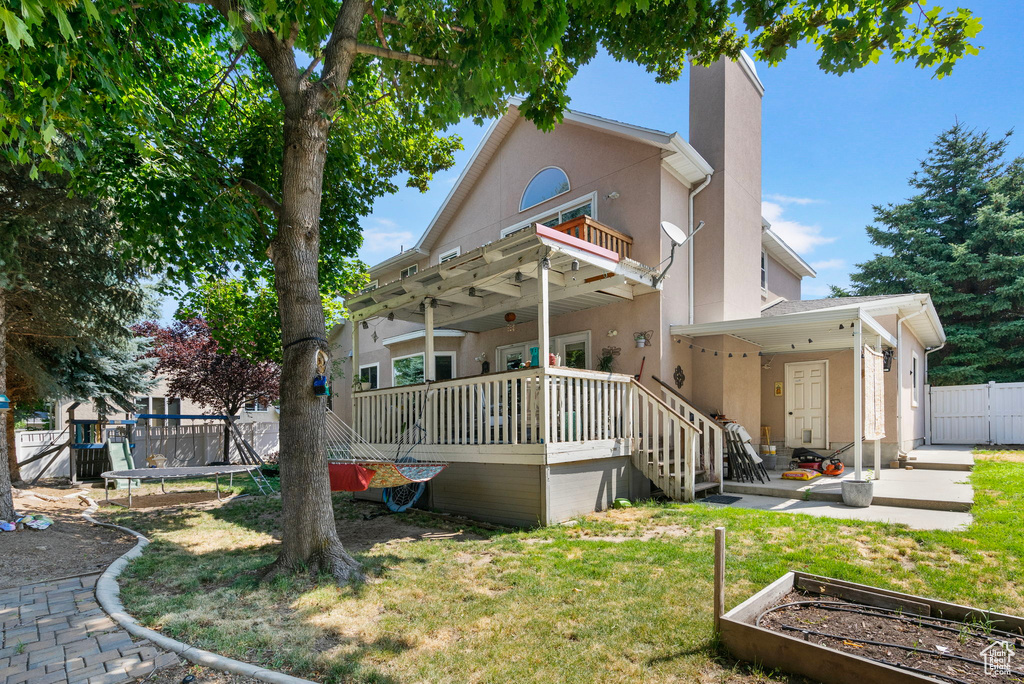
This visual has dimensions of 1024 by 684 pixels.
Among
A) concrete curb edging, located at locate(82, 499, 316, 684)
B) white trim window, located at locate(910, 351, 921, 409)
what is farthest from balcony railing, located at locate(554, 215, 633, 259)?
white trim window, located at locate(910, 351, 921, 409)

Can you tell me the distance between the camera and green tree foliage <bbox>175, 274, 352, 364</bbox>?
13.1 m

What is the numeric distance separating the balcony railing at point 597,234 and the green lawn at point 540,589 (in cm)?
460

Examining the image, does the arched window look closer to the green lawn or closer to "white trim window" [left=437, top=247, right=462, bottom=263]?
"white trim window" [left=437, top=247, right=462, bottom=263]

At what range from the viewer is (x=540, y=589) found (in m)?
4.47

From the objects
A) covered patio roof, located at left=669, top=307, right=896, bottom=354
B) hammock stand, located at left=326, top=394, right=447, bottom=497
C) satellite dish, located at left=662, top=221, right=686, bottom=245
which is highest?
satellite dish, located at left=662, top=221, right=686, bottom=245

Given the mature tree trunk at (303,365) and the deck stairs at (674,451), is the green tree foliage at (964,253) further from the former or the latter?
the mature tree trunk at (303,365)

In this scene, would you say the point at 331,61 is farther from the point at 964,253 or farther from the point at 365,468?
the point at 964,253

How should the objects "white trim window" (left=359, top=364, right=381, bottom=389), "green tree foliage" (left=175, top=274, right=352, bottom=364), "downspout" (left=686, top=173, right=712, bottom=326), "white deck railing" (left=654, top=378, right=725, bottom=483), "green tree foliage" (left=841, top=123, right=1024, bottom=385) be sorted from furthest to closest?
"green tree foliage" (left=841, top=123, right=1024, bottom=385)
"white trim window" (left=359, top=364, right=381, bottom=389)
"green tree foliage" (left=175, top=274, right=352, bottom=364)
"downspout" (left=686, top=173, right=712, bottom=326)
"white deck railing" (left=654, top=378, right=725, bottom=483)

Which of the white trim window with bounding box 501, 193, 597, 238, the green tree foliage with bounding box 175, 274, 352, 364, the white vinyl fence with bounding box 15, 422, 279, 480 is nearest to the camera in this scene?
the white trim window with bounding box 501, 193, 597, 238

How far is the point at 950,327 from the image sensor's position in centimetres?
2108

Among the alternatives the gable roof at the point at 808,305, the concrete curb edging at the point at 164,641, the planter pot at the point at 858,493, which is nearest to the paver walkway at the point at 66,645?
the concrete curb edging at the point at 164,641

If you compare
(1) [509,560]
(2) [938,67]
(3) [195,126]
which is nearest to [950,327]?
(2) [938,67]

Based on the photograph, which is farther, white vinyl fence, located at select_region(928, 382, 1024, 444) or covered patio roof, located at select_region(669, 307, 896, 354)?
A: white vinyl fence, located at select_region(928, 382, 1024, 444)

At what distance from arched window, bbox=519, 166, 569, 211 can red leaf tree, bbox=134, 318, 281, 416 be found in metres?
9.44
